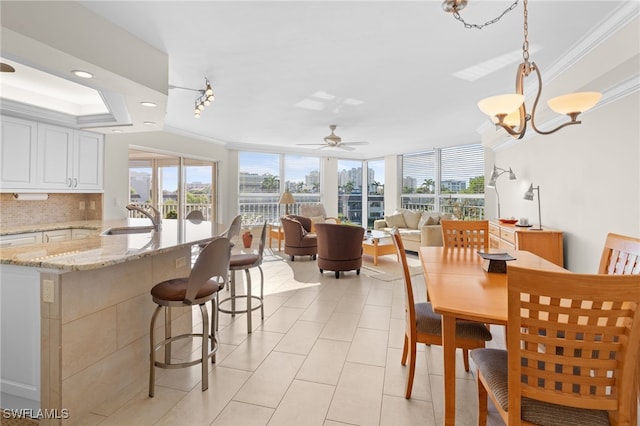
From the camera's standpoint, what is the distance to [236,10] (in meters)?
2.28

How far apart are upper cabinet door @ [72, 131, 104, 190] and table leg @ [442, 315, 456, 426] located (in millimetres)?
4894

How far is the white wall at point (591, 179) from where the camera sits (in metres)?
2.72

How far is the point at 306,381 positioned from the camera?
2213 mm

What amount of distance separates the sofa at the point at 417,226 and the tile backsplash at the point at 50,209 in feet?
17.2

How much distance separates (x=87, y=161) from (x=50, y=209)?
2.64 ft

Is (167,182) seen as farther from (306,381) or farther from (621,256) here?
(621,256)

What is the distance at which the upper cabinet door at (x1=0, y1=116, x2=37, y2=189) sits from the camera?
3.51 metres

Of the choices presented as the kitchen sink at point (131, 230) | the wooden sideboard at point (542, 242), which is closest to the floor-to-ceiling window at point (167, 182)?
the kitchen sink at point (131, 230)

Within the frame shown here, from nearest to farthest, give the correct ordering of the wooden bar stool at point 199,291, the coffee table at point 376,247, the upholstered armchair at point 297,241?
1. the wooden bar stool at point 199,291
2. the coffee table at point 376,247
3. the upholstered armchair at point 297,241

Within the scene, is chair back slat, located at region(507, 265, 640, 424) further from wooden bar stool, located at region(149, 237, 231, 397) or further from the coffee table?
the coffee table

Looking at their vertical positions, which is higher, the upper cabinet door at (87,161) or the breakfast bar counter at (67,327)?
the upper cabinet door at (87,161)

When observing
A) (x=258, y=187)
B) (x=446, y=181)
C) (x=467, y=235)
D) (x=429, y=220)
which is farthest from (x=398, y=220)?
(x=467, y=235)

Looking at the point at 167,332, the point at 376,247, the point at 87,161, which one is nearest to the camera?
the point at 167,332

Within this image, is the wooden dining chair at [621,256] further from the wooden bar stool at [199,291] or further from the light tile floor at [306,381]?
the wooden bar stool at [199,291]
